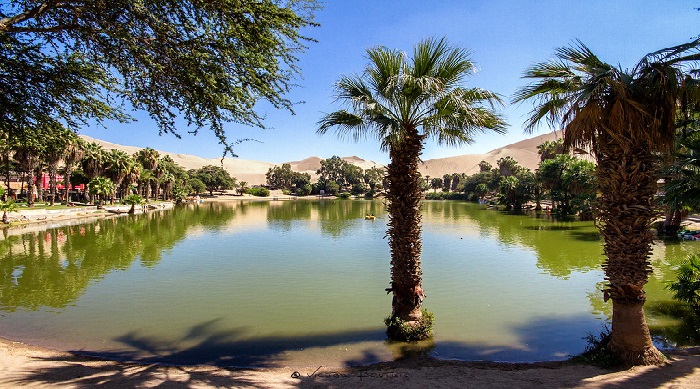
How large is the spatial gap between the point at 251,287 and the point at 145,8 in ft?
34.6

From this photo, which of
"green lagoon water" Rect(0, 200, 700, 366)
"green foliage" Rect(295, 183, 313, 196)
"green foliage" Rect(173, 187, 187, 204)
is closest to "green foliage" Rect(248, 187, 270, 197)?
"green foliage" Rect(295, 183, 313, 196)

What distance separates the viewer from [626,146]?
19.9 ft

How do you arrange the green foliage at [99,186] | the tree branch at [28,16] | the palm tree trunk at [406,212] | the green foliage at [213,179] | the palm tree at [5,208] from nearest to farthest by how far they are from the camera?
the tree branch at [28,16], the palm tree trunk at [406,212], the palm tree at [5,208], the green foliage at [99,186], the green foliage at [213,179]

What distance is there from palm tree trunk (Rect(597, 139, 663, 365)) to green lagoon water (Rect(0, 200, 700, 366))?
1.90 m

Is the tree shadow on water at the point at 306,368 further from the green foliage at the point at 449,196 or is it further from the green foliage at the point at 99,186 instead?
the green foliage at the point at 449,196

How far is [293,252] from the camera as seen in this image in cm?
2259

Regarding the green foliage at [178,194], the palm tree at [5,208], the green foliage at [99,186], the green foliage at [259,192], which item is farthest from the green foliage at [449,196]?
the palm tree at [5,208]

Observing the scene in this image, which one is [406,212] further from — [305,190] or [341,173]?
[341,173]

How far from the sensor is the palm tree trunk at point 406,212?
8.35 meters

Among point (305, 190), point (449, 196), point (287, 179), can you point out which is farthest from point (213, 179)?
point (449, 196)

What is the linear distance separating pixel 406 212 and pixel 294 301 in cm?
588

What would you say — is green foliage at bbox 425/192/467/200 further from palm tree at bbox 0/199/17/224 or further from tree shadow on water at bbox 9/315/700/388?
tree shadow on water at bbox 9/315/700/388

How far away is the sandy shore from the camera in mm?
5915

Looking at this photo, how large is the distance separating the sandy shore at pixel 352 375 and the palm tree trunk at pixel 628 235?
0.42m
